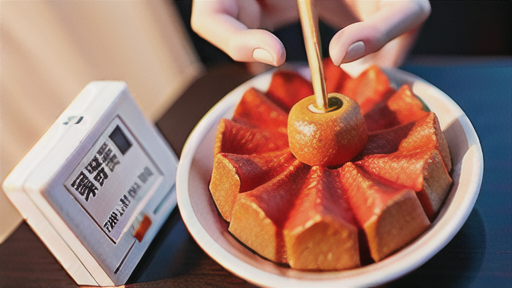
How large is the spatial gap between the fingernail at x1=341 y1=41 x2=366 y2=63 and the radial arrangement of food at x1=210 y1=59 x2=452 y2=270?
0.07 meters

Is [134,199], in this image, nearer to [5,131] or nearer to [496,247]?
[496,247]

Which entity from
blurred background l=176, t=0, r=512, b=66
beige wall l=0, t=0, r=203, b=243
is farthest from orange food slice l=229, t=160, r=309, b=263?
blurred background l=176, t=0, r=512, b=66

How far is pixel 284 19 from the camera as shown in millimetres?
1242

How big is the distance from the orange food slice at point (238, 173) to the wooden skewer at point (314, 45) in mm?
114

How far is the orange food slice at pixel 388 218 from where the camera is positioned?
0.48 meters

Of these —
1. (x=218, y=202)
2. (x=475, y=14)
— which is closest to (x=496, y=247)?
(x=218, y=202)

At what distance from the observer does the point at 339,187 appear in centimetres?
57

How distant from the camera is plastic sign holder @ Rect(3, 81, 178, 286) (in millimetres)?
565

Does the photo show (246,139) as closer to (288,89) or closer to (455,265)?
(288,89)

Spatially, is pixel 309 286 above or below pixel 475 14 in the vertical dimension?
above

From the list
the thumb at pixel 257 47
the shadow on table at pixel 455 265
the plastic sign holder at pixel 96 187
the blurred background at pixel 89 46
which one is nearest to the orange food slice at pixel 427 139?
the shadow on table at pixel 455 265

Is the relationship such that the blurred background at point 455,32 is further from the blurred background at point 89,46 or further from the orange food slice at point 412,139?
the orange food slice at point 412,139

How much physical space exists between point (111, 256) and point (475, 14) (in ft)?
5.34

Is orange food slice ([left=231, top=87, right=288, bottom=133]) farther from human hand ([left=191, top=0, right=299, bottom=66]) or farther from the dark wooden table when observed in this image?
the dark wooden table
